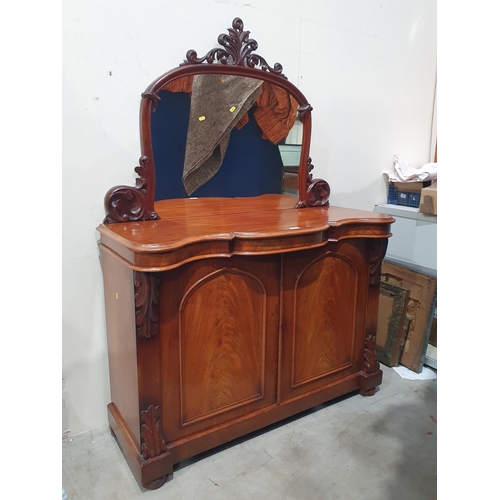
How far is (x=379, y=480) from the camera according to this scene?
1579 mm

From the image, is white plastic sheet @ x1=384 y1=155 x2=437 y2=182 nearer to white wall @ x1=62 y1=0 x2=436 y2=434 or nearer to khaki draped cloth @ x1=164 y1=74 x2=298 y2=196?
white wall @ x1=62 y1=0 x2=436 y2=434

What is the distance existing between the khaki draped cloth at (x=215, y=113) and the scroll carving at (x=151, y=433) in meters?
0.90

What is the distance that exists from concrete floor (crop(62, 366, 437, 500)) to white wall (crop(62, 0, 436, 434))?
284 mm

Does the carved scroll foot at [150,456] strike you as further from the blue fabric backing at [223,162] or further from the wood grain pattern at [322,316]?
the blue fabric backing at [223,162]

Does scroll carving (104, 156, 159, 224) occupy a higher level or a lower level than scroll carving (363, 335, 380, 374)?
higher

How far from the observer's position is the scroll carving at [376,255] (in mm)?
1958

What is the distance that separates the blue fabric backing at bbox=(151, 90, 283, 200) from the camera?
1.72 meters

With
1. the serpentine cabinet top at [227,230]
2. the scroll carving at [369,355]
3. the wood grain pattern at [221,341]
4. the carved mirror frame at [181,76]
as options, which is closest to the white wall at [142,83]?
the carved mirror frame at [181,76]

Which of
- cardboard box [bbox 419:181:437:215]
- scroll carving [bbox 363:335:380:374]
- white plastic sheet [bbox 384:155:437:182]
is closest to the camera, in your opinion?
scroll carving [bbox 363:335:380:374]

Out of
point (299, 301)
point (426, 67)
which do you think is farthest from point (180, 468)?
point (426, 67)

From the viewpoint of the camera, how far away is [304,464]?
1.65m

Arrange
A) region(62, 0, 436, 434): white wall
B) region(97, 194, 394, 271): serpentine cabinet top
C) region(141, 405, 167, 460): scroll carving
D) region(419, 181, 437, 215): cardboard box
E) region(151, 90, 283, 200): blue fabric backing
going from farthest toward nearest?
region(419, 181, 437, 215): cardboard box
region(151, 90, 283, 200): blue fabric backing
region(62, 0, 436, 434): white wall
region(141, 405, 167, 460): scroll carving
region(97, 194, 394, 271): serpentine cabinet top

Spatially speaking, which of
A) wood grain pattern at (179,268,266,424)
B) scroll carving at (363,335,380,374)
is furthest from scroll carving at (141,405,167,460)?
scroll carving at (363,335,380,374)

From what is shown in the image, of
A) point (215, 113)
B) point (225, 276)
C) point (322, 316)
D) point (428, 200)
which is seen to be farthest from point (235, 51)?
point (428, 200)
